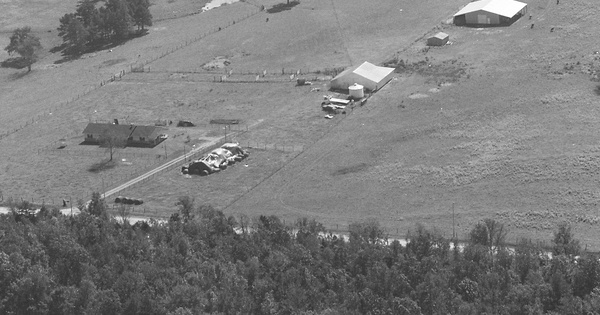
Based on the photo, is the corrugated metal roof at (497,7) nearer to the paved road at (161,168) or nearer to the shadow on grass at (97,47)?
the shadow on grass at (97,47)

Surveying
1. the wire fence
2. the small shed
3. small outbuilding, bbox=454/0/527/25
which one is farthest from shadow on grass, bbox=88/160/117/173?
small outbuilding, bbox=454/0/527/25

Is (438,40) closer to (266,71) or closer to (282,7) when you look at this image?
(266,71)

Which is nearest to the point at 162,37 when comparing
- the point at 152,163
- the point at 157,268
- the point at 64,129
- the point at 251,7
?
the point at 251,7

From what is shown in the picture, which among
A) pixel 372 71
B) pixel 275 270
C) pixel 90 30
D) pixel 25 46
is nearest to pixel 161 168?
pixel 275 270

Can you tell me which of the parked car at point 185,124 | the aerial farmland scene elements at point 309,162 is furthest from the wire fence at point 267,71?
the parked car at point 185,124

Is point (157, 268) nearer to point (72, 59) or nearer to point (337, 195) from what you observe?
point (337, 195)
